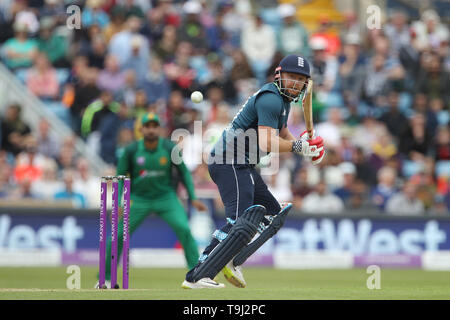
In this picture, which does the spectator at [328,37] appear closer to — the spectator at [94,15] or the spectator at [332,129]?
the spectator at [332,129]

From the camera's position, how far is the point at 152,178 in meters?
12.0

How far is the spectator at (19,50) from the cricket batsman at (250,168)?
9.21m

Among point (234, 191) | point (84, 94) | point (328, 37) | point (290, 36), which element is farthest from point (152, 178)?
point (328, 37)

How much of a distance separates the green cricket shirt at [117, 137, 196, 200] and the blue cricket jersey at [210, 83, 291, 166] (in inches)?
101

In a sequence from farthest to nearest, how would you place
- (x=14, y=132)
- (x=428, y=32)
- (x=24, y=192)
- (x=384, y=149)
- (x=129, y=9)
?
(x=428, y=32), (x=129, y=9), (x=384, y=149), (x=14, y=132), (x=24, y=192)

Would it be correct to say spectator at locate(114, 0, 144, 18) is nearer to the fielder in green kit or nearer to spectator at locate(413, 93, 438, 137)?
spectator at locate(413, 93, 438, 137)

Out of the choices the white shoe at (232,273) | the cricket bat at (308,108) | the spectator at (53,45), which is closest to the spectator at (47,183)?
the spectator at (53,45)

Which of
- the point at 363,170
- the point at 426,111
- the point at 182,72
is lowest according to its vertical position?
the point at 363,170

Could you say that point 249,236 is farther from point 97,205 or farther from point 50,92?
point 50,92

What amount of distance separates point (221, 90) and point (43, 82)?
314 centimetres

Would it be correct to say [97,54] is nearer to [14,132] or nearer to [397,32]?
[14,132]

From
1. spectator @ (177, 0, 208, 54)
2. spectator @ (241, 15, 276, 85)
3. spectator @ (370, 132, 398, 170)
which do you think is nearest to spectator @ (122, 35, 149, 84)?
spectator @ (177, 0, 208, 54)
